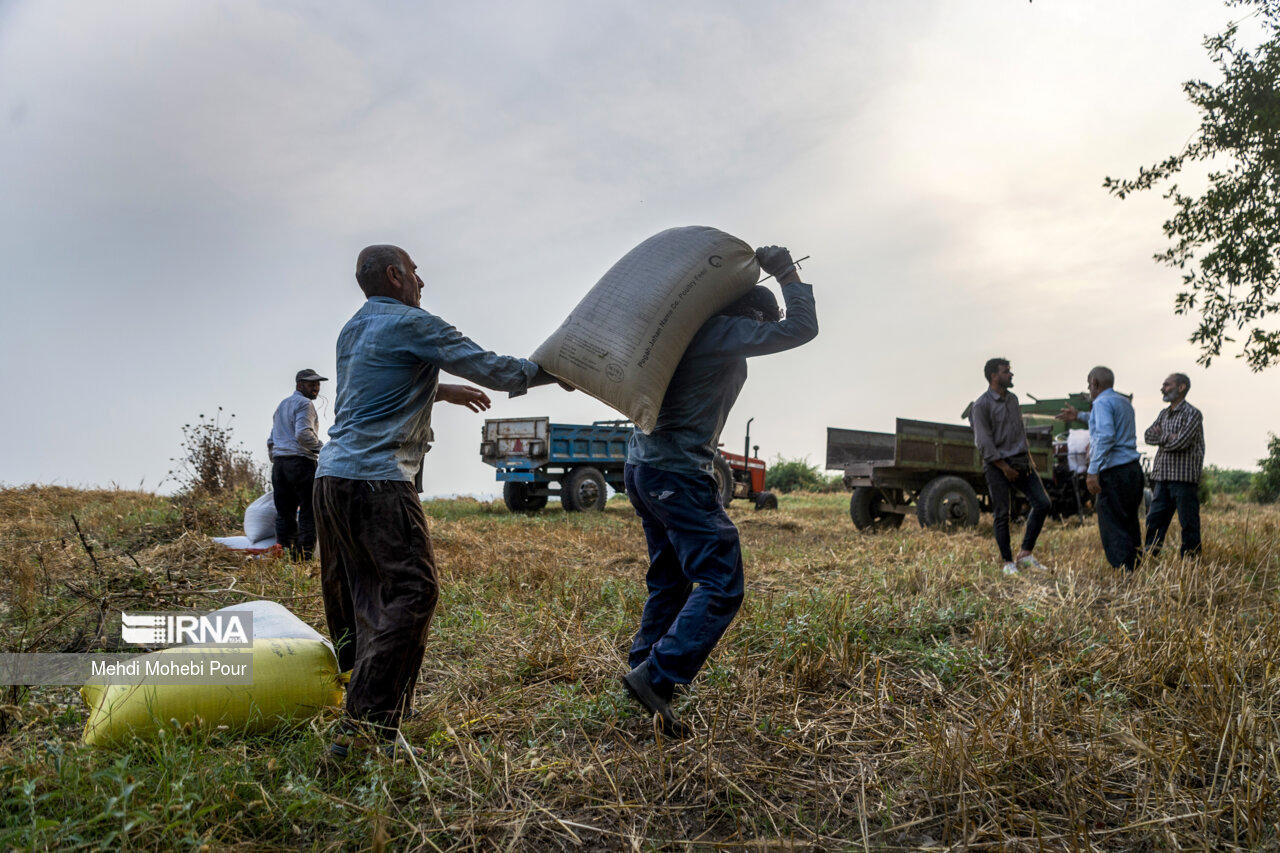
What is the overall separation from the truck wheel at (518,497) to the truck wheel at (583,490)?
577 millimetres

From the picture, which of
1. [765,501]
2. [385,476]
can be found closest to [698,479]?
[385,476]

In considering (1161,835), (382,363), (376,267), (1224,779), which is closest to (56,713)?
(382,363)

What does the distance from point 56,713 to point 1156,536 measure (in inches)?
287

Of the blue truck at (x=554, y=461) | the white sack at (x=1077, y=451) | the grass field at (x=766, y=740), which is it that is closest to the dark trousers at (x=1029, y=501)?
the grass field at (x=766, y=740)

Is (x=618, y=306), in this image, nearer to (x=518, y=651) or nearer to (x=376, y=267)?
(x=376, y=267)

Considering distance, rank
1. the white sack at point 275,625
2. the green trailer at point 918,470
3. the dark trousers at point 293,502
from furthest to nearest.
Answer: the green trailer at point 918,470, the dark trousers at point 293,502, the white sack at point 275,625

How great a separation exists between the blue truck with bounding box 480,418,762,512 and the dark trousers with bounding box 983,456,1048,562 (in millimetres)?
7223

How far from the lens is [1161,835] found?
2174mm

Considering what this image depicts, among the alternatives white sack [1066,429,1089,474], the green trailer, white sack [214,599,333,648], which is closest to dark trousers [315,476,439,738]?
white sack [214,599,333,648]

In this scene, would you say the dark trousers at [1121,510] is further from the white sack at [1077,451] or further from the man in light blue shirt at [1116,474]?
the white sack at [1077,451]

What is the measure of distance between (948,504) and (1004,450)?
3.36 meters

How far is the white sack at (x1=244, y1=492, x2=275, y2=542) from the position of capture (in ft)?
21.9

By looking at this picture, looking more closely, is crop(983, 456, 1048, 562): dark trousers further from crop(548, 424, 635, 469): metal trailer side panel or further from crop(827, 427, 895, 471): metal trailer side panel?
crop(548, 424, 635, 469): metal trailer side panel

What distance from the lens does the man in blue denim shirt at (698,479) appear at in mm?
2672
